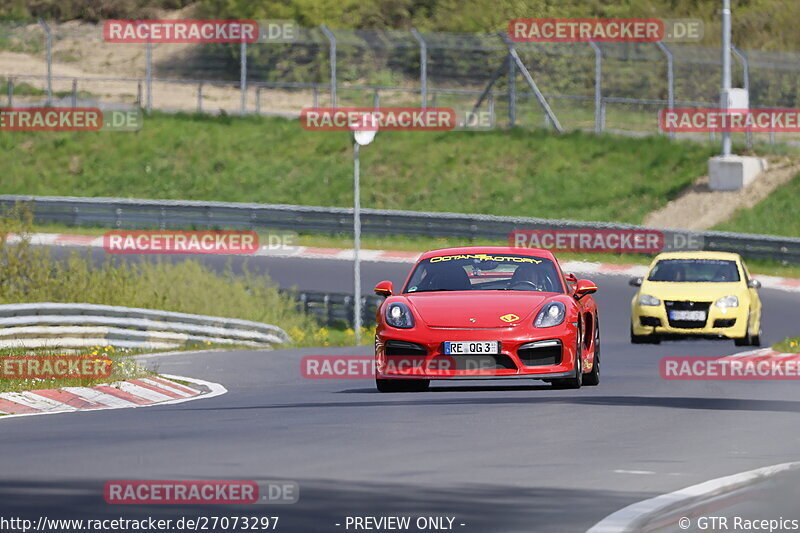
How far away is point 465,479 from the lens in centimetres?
1079

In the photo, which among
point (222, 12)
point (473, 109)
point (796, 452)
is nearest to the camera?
point (796, 452)

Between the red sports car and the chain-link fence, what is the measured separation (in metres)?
27.8

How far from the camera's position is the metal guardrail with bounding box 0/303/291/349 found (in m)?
22.7

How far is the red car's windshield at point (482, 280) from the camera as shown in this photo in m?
16.6

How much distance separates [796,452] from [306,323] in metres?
19.4

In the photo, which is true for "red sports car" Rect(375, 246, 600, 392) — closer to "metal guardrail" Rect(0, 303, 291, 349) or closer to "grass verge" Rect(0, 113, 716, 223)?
"metal guardrail" Rect(0, 303, 291, 349)

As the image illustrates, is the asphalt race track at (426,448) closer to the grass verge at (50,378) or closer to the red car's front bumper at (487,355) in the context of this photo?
the red car's front bumper at (487,355)

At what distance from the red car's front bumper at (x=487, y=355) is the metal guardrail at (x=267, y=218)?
2285 centimetres

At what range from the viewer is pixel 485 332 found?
15.4 metres

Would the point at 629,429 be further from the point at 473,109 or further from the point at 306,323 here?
the point at 473,109

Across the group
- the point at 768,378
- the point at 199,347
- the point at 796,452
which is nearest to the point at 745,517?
the point at 796,452

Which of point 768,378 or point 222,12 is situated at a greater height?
point 222,12
